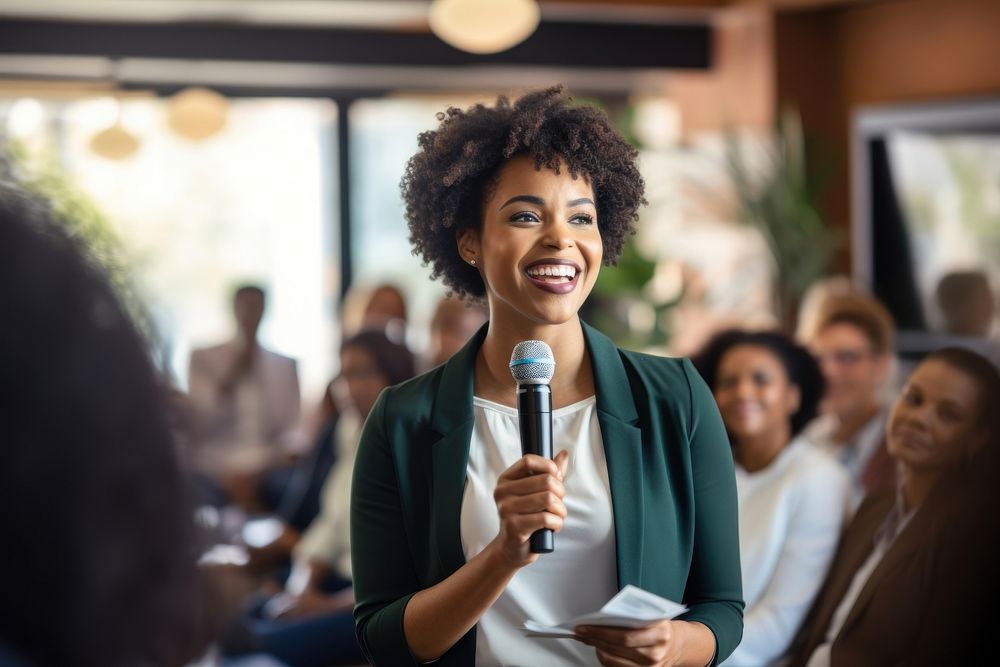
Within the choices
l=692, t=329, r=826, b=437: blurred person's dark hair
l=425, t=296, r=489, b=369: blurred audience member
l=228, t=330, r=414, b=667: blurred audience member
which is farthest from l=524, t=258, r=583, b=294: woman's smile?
l=425, t=296, r=489, b=369: blurred audience member

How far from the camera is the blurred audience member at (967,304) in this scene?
19.6 ft

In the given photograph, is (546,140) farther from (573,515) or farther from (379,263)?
(379,263)

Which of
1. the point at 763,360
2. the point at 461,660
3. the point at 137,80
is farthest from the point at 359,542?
the point at 137,80

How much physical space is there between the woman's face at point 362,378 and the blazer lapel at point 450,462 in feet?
8.54

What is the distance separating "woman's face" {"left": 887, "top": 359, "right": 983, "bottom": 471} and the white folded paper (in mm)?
1365

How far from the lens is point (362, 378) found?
4.27m

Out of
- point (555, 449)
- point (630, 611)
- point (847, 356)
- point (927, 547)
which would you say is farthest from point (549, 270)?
point (847, 356)

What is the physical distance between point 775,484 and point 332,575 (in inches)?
79.8

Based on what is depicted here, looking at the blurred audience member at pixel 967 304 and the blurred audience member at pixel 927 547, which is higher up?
the blurred audience member at pixel 967 304

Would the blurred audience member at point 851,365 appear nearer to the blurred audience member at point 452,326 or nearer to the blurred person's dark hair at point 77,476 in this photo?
the blurred audience member at point 452,326

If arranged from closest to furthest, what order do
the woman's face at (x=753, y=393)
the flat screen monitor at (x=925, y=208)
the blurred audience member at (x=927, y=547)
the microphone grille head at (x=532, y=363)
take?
the microphone grille head at (x=532, y=363) < the blurred audience member at (x=927, y=547) < the woman's face at (x=753, y=393) < the flat screen monitor at (x=925, y=208)

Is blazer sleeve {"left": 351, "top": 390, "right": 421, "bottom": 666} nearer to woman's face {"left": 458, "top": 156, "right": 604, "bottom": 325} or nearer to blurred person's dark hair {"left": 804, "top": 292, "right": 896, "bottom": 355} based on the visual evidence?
woman's face {"left": 458, "top": 156, "right": 604, "bottom": 325}

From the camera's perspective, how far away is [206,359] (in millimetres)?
5945

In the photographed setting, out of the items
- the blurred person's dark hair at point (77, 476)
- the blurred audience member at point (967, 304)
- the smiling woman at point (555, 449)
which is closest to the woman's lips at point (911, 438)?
the smiling woman at point (555, 449)
